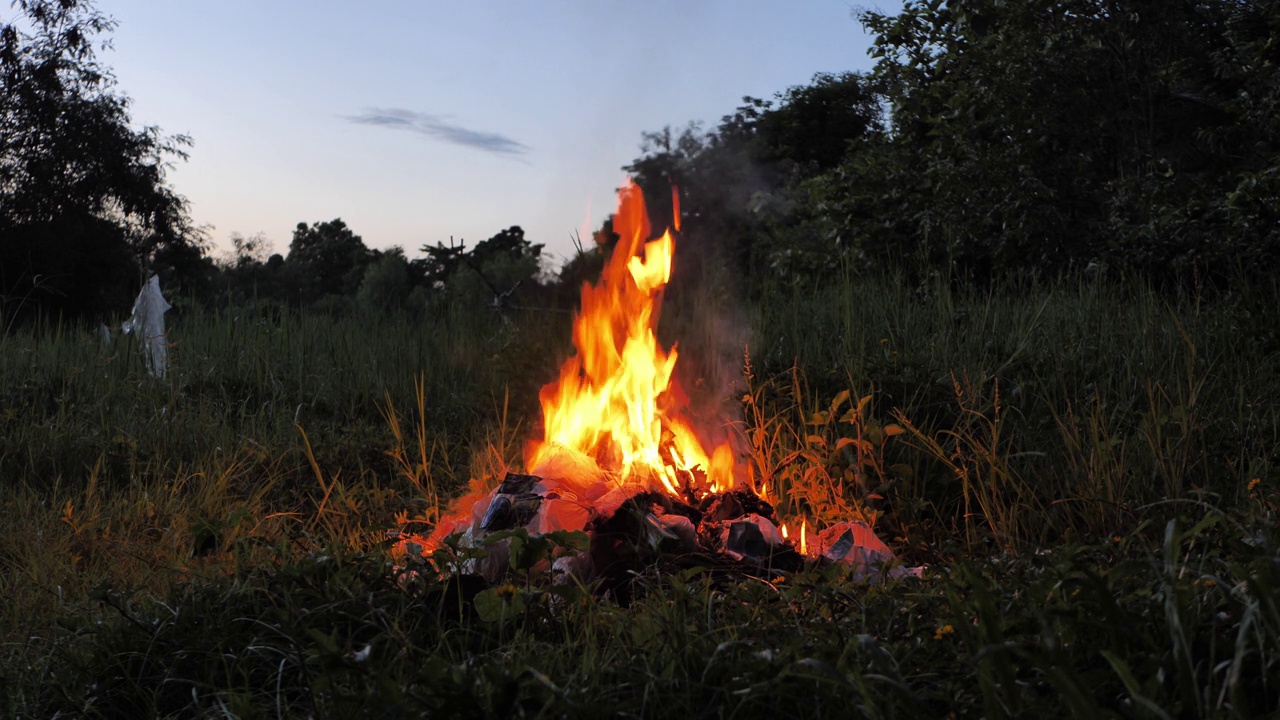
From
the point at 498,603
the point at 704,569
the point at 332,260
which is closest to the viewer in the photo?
the point at 498,603

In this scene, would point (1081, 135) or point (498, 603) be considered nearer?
point (498, 603)

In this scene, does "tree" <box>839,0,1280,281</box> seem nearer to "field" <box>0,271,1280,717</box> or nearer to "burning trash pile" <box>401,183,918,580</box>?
"field" <box>0,271,1280,717</box>

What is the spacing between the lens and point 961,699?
81.7 inches

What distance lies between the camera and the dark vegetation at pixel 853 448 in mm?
2184

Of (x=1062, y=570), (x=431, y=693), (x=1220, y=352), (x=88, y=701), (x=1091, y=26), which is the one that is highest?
(x=1091, y=26)

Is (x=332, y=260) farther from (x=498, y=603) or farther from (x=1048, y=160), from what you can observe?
(x=498, y=603)

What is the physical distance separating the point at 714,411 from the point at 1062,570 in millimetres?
3141

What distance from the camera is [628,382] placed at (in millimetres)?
4598

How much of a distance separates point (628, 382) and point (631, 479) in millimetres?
526

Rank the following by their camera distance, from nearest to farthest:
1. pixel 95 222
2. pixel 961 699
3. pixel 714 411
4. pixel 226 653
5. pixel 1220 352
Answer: pixel 961 699 < pixel 226 653 < pixel 714 411 < pixel 1220 352 < pixel 95 222

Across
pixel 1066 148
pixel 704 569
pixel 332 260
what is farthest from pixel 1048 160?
pixel 332 260

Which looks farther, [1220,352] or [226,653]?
[1220,352]

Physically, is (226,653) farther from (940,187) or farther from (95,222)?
(95,222)

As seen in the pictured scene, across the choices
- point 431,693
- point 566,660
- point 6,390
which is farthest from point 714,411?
point 6,390
